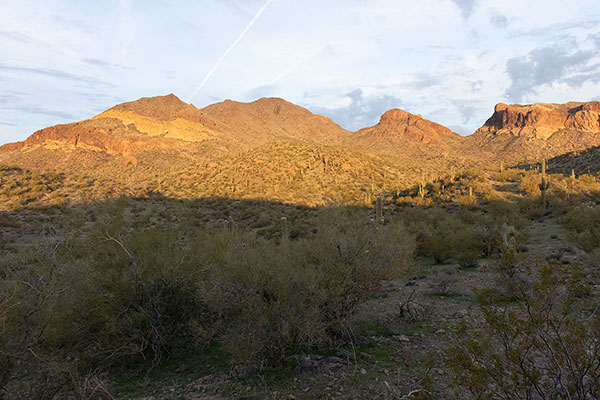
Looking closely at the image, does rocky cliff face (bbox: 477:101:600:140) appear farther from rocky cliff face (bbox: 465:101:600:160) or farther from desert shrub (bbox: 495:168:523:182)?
desert shrub (bbox: 495:168:523:182)

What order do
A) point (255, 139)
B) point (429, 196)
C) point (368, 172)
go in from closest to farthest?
point (429, 196), point (368, 172), point (255, 139)

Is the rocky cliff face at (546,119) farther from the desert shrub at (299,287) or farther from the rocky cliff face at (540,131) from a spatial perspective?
the desert shrub at (299,287)

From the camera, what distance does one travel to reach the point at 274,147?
46.2 meters

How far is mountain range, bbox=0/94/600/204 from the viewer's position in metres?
36.7

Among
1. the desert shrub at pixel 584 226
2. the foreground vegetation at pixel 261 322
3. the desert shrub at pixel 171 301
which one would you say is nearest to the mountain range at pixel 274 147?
the desert shrub at pixel 584 226

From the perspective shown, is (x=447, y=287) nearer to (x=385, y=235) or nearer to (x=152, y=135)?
(x=385, y=235)

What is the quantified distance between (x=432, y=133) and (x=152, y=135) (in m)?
66.6

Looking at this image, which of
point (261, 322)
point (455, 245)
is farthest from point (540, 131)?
point (261, 322)

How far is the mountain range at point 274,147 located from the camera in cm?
3669

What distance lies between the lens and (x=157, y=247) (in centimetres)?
813

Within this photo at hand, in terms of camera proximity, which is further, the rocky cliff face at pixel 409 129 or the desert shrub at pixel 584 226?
the rocky cliff face at pixel 409 129

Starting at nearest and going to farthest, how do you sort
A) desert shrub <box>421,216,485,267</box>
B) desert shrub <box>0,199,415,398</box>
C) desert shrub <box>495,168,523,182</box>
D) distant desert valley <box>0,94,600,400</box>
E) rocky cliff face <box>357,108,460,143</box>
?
1. distant desert valley <box>0,94,600,400</box>
2. desert shrub <box>0,199,415,398</box>
3. desert shrub <box>421,216,485,267</box>
4. desert shrub <box>495,168,523,182</box>
5. rocky cliff face <box>357,108,460,143</box>

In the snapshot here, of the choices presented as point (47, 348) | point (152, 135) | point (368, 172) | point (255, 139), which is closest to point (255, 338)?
point (47, 348)

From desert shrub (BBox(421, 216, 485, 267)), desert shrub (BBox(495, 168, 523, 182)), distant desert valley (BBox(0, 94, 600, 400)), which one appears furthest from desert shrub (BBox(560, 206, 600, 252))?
desert shrub (BBox(495, 168, 523, 182))
